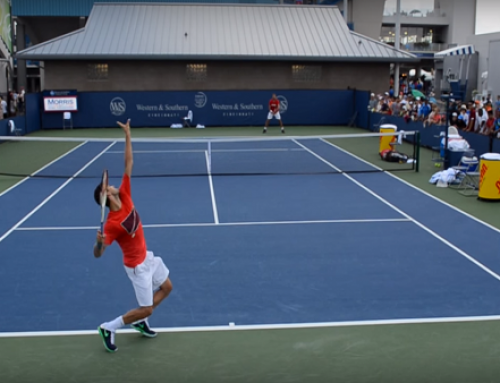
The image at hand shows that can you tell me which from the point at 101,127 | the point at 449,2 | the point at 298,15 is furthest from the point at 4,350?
the point at 449,2

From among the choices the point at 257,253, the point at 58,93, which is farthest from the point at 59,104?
the point at 257,253

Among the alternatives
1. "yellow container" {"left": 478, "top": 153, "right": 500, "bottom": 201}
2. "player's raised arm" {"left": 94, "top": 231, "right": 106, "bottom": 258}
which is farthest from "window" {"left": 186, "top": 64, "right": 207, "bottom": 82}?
"player's raised arm" {"left": 94, "top": 231, "right": 106, "bottom": 258}

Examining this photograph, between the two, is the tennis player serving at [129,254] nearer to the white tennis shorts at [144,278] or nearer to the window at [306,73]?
the white tennis shorts at [144,278]

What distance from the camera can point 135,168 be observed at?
2031 cm

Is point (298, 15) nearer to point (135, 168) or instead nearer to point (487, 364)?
point (135, 168)

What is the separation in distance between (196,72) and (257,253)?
27.4 metres

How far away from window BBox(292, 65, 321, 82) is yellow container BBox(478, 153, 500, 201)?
2335 centimetres

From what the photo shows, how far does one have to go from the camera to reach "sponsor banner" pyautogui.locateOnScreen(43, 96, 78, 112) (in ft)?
108

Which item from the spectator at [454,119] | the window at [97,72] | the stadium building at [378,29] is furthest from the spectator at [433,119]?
the window at [97,72]

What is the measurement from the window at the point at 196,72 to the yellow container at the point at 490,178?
78.6ft

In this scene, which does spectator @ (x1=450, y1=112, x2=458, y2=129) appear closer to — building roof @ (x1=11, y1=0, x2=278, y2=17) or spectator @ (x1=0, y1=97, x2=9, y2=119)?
spectator @ (x1=0, y1=97, x2=9, y2=119)

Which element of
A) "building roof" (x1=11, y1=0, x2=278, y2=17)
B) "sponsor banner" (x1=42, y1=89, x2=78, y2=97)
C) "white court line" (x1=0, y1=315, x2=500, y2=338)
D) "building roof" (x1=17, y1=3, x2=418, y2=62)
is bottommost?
"white court line" (x1=0, y1=315, x2=500, y2=338)

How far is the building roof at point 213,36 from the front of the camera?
35.3 metres

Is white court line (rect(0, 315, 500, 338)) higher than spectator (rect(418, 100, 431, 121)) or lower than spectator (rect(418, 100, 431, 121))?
lower
